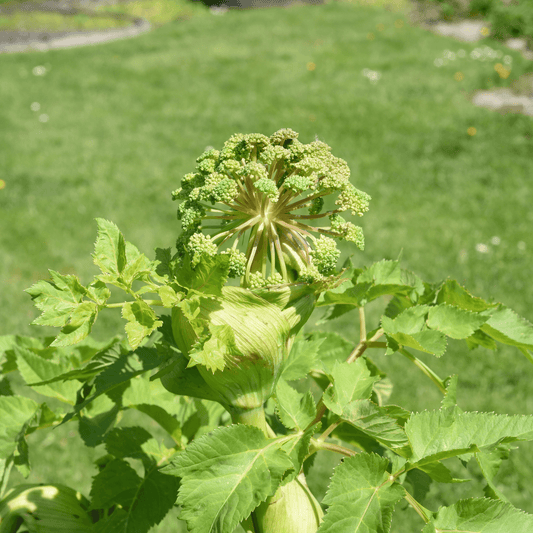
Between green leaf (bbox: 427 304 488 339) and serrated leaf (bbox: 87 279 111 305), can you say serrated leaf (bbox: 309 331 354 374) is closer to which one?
green leaf (bbox: 427 304 488 339)

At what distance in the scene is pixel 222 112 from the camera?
6.78 meters

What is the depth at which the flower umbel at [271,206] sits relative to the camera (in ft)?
2.60

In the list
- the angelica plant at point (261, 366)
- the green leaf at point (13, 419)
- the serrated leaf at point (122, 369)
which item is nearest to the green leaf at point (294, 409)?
the angelica plant at point (261, 366)

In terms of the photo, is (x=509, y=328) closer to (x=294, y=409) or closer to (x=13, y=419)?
(x=294, y=409)

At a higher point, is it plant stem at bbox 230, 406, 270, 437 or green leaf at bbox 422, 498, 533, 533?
plant stem at bbox 230, 406, 270, 437

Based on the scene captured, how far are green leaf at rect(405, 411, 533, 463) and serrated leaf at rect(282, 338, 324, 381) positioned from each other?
0.81ft

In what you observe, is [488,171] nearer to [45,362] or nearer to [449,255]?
[449,255]

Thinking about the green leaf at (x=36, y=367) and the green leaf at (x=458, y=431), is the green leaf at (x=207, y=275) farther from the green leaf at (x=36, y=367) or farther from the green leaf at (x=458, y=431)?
the green leaf at (x=36, y=367)

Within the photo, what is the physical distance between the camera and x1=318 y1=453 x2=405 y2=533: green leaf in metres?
0.73

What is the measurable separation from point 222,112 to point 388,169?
2425mm

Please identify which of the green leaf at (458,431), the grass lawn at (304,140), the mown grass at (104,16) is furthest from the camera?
the mown grass at (104,16)

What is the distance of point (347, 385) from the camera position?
0.87 metres

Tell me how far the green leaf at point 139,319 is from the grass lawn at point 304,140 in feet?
6.77

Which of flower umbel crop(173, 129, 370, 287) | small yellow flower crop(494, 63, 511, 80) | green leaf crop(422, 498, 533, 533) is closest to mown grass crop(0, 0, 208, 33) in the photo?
small yellow flower crop(494, 63, 511, 80)
